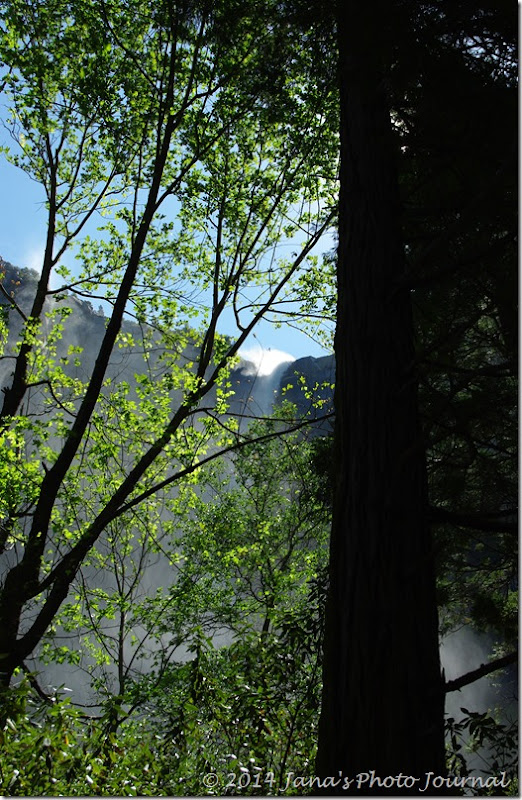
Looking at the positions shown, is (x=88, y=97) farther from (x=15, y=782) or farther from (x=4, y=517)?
(x=15, y=782)

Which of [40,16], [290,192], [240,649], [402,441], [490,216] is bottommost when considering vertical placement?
[240,649]

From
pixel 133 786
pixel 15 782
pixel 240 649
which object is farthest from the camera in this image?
pixel 240 649

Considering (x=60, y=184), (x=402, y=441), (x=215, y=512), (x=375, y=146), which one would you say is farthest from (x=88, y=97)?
(x=215, y=512)

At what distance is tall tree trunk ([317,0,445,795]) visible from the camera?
1792 mm

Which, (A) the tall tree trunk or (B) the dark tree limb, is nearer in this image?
(B) the dark tree limb

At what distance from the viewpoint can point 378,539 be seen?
6.50 feet

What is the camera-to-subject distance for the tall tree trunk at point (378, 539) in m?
1.79

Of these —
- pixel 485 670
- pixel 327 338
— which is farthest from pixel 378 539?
pixel 327 338

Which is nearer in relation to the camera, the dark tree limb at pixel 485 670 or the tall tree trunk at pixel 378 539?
the dark tree limb at pixel 485 670

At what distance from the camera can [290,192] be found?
20.6 ft

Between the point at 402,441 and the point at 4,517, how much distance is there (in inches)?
182

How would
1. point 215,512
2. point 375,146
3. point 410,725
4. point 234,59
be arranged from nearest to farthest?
1. point 410,725
2. point 375,146
3. point 234,59
4. point 215,512

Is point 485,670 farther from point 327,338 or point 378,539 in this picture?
point 327,338

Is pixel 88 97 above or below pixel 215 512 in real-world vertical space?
above
